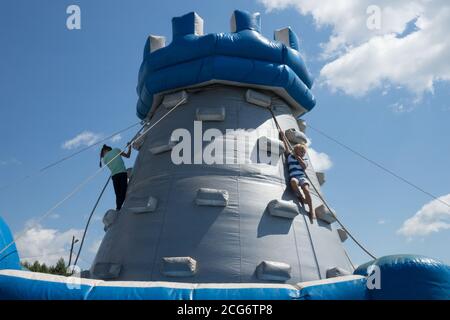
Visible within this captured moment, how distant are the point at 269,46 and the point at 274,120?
121 cm

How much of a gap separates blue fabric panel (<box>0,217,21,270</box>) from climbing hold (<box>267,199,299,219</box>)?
3019mm

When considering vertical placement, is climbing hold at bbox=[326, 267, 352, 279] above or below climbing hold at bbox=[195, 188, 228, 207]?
below

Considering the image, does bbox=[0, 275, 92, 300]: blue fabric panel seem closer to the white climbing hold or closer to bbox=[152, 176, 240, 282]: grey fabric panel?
bbox=[152, 176, 240, 282]: grey fabric panel

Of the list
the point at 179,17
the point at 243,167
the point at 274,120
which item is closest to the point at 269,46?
the point at 274,120

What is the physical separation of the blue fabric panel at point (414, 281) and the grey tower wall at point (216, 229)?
169cm

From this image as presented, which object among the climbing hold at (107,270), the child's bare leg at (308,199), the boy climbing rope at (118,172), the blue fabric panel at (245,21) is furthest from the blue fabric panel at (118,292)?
the blue fabric panel at (245,21)

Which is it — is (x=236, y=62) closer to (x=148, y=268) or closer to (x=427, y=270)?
(x=148, y=268)

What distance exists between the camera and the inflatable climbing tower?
510cm

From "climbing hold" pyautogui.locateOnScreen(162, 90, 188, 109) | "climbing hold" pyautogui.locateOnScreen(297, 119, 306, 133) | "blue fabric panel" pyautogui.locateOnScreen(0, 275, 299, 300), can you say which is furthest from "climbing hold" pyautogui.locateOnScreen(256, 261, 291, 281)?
"climbing hold" pyautogui.locateOnScreen(297, 119, 306, 133)

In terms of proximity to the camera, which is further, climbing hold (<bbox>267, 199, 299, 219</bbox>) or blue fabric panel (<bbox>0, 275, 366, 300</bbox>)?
climbing hold (<bbox>267, 199, 299, 219</bbox>)

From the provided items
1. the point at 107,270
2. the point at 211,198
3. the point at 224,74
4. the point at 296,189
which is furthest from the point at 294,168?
the point at 107,270

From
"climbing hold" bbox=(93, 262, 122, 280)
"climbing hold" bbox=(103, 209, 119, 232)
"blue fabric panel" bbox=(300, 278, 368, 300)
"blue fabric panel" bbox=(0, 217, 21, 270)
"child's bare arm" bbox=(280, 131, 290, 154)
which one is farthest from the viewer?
"child's bare arm" bbox=(280, 131, 290, 154)

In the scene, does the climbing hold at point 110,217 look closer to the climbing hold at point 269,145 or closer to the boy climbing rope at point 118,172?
the boy climbing rope at point 118,172
